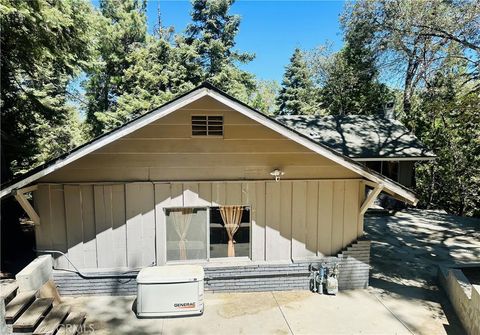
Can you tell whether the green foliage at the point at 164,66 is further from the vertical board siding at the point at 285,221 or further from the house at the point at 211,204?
the vertical board siding at the point at 285,221

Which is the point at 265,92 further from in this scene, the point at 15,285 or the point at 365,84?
the point at 15,285

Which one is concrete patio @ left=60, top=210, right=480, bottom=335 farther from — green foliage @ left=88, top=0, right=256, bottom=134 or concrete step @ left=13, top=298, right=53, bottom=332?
green foliage @ left=88, top=0, right=256, bottom=134

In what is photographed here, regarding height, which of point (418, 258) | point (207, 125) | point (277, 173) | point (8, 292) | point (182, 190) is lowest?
point (418, 258)

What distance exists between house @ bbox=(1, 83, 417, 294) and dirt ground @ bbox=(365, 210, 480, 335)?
3.33 feet

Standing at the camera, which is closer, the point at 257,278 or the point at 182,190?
the point at 182,190

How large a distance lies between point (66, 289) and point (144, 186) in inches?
108

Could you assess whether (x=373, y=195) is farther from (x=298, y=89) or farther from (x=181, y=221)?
(x=298, y=89)

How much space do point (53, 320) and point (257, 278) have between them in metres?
3.97

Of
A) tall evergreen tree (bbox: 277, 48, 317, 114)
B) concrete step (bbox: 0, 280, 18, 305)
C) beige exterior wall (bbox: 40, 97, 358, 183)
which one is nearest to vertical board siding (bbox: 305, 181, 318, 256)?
beige exterior wall (bbox: 40, 97, 358, 183)

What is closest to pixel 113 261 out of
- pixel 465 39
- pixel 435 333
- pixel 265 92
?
pixel 435 333

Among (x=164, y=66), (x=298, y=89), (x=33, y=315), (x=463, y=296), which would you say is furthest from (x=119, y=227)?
(x=298, y=89)

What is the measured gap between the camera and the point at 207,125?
6.52m

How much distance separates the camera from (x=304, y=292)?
277 inches

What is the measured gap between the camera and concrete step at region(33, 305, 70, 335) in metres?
5.12
